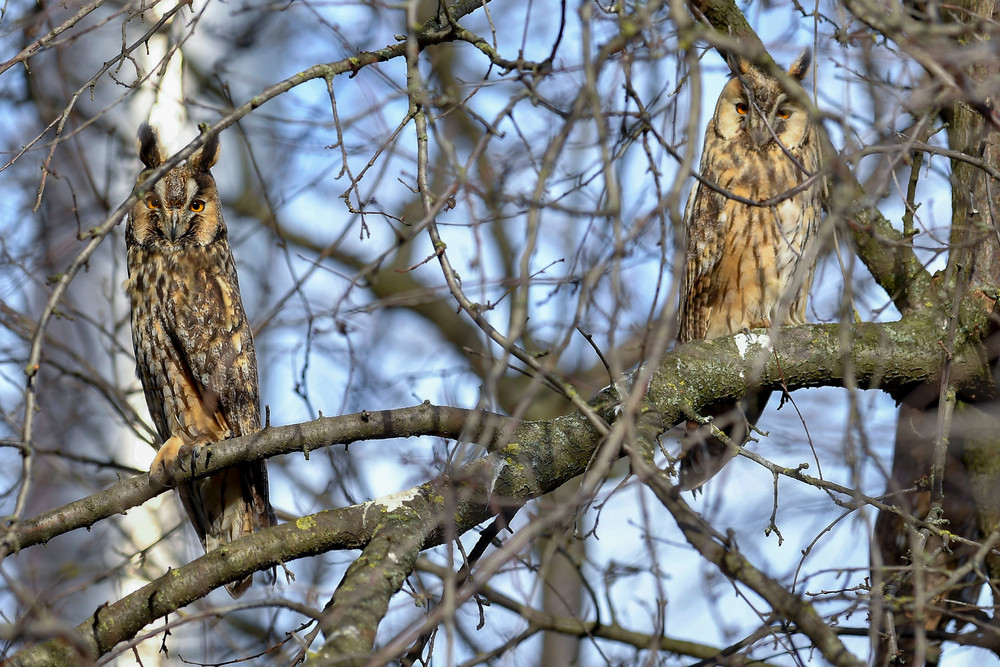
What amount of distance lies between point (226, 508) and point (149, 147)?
1522 millimetres

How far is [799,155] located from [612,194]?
315 centimetres

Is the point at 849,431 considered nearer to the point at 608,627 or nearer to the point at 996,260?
the point at 996,260

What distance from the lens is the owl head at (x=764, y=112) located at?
13.2 feet

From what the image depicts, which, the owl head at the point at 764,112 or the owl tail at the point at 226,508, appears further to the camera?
the owl head at the point at 764,112

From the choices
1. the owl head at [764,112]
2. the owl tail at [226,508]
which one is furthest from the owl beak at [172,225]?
the owl head at [764,112]

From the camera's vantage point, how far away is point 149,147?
3.74 m

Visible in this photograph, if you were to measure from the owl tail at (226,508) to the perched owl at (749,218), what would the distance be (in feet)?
6.89

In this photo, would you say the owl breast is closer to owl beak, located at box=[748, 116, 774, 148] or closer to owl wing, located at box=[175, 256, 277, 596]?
owl wing, located at box=[175, 256, 277, 596]

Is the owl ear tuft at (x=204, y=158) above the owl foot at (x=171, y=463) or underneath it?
above

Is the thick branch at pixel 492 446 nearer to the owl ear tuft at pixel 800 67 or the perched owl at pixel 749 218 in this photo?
the perched owl at pixel 749 218

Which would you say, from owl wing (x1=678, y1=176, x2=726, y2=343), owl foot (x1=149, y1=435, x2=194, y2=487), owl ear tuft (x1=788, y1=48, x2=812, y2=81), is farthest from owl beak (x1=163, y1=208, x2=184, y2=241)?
owl ear tuft (x1=788, y1=48, x2=812, y2=81)

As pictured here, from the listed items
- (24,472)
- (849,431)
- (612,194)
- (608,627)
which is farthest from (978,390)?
(24,472)

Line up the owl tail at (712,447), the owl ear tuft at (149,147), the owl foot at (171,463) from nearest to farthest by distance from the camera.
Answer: the owl foot at (171,463) < the owl tail at (712,447) < the owl ear tuft at (149,147)

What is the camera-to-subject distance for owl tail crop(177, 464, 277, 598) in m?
3.87
